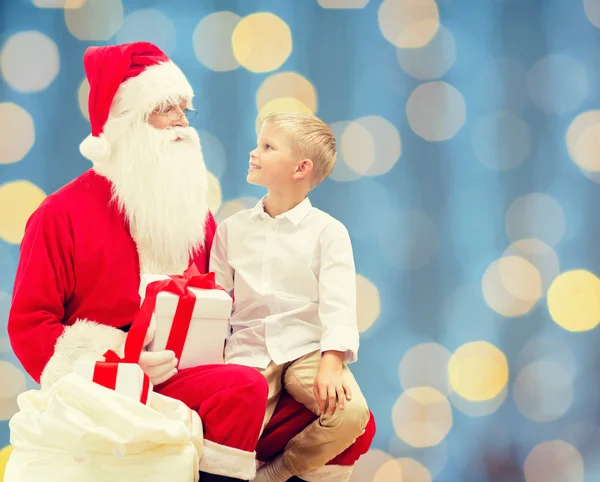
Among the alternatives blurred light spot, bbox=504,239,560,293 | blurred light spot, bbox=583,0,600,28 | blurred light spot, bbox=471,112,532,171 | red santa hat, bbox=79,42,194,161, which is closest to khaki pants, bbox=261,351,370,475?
red santa hat, bbox=79,42,194,161

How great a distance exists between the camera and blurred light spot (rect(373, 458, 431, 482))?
8.16 ft

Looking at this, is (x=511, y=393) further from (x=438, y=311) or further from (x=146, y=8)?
(x=146, y=8)

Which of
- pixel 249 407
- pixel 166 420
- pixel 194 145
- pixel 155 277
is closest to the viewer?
pixel 166 420

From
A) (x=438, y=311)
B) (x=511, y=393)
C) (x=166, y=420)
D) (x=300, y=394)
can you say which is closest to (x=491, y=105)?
(x=438, y=311)

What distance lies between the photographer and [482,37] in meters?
2.59

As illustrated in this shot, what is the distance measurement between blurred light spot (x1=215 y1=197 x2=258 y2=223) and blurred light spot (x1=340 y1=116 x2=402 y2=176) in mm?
377

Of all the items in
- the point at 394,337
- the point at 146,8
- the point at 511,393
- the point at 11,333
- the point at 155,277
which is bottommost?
the point at 511,393

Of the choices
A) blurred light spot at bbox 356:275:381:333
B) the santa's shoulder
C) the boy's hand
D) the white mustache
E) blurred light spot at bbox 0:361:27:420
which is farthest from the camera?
blurred light spot at bbox 356:275:381:333

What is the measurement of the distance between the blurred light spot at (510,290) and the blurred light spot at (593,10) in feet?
3.16

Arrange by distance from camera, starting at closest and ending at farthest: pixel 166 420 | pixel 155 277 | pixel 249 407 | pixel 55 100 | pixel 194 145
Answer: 1. pixel 166 420
2. pixel 249 407
3. pixel 155 277
4. pixel 194 145
5. pixel 55 100

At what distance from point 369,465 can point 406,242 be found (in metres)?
0.81

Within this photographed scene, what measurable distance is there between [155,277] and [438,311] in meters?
1.24

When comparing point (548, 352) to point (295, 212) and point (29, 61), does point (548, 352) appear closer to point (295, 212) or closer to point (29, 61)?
point (295, 212)

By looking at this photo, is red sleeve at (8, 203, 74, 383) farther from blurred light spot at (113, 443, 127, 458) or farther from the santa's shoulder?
blurred light spot at (113, 443, 127, 458)
